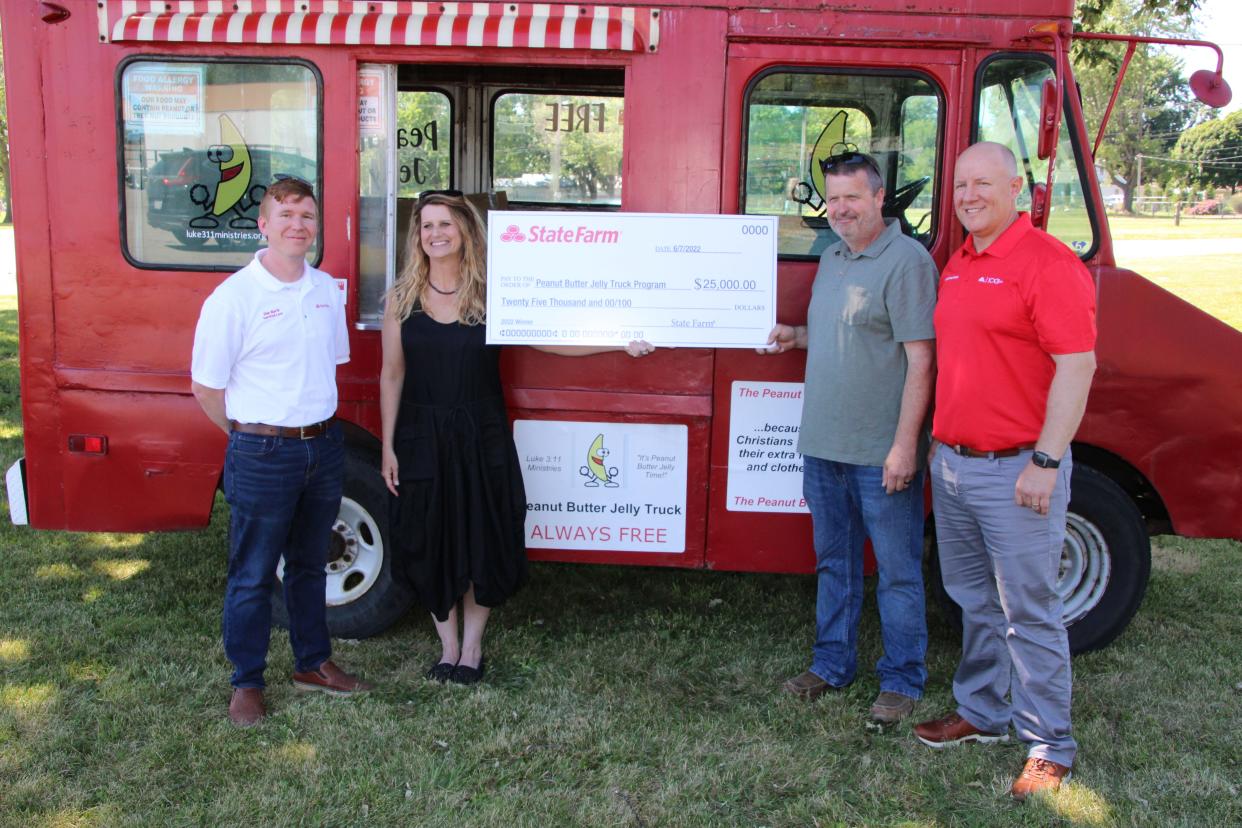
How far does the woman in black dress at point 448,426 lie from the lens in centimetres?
366

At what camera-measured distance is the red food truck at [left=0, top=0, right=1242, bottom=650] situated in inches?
148

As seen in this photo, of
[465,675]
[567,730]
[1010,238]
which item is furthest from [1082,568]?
[465,675]

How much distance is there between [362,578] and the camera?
172 inches

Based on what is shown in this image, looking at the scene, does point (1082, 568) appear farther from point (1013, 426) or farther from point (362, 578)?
point (362, 578)

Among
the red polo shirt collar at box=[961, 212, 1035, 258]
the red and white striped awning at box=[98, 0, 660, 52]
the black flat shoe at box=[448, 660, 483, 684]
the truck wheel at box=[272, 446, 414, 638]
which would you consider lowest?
the black flat shoe at box=[448, 660, 483, 684]

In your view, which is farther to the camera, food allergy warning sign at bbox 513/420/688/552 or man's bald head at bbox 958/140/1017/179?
food allergy warning sign at bbox 513/420/688/552

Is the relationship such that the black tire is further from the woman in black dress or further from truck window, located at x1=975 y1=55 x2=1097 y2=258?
the woman in black dress

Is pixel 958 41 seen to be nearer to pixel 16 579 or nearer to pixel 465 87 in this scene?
pixel 465 87

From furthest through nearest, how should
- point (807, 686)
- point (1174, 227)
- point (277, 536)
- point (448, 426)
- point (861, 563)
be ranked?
point (1174, 227)
point (807, 686)
point (861, 563)
point (448, 426)
point (277, 536)

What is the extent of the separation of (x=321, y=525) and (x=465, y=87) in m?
2.92

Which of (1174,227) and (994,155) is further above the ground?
(1174,227)

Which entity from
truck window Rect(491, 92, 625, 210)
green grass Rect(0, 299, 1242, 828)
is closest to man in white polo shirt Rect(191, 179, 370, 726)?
green grass Rect(0, 299, 1242, 828)

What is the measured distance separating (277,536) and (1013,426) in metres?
2.43

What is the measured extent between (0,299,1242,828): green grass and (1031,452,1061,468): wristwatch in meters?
1.09
